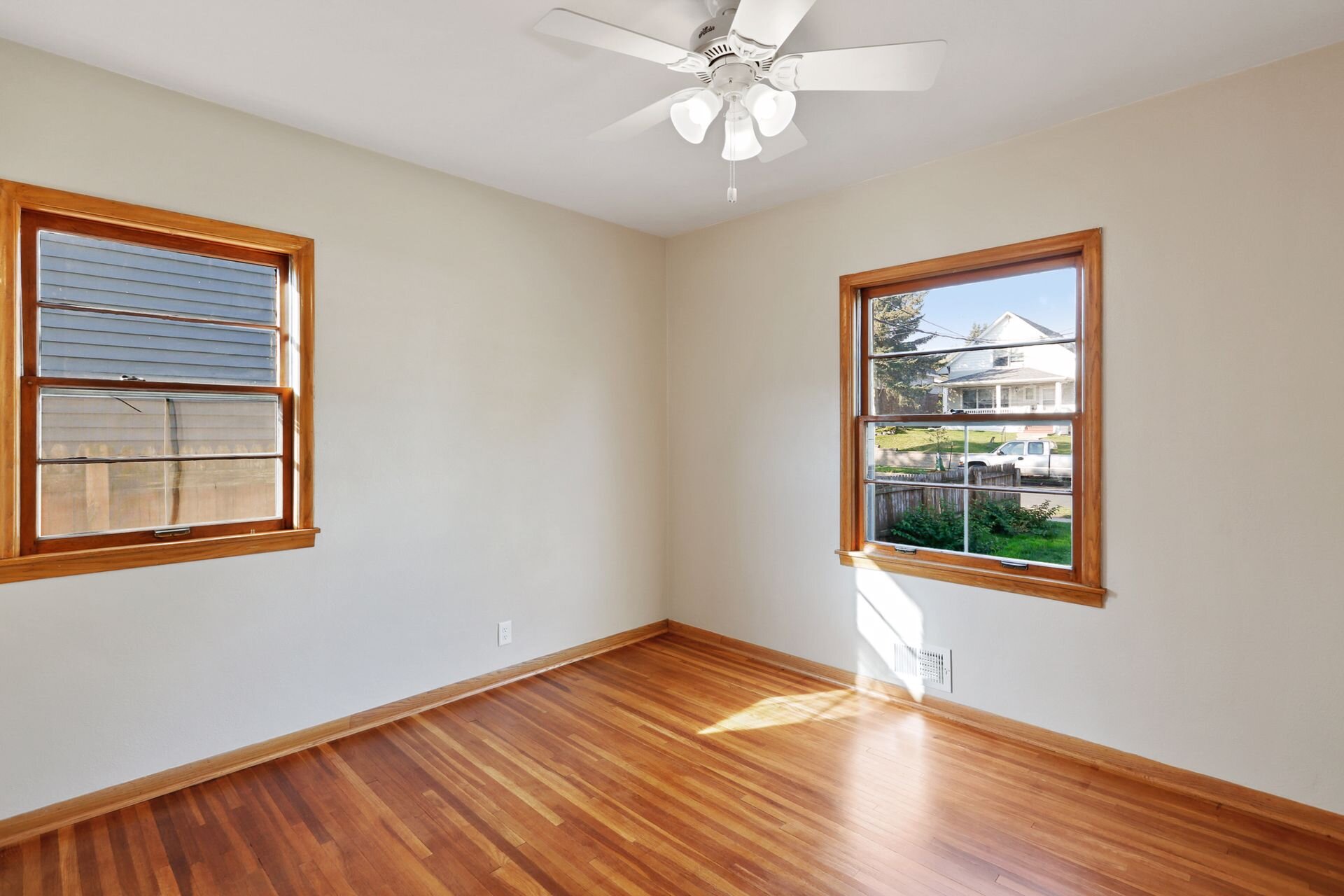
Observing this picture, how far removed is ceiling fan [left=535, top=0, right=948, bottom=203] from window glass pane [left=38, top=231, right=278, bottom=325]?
6.01ft

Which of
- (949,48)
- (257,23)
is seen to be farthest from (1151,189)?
(257,23)

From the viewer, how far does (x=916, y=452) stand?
3.41 m

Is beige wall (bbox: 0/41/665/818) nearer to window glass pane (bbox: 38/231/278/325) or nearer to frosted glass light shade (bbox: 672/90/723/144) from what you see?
window glass pane (bbox: 38/231/278/325)

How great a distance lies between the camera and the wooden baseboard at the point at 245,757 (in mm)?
2311

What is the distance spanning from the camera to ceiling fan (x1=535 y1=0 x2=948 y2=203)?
1713 millimetres

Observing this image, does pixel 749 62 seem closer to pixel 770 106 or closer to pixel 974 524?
pixel 770 106

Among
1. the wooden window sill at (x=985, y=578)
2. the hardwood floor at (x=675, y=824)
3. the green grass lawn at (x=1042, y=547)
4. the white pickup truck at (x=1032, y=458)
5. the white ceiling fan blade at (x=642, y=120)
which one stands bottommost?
A: the hardwood floor at (x=675, y=824)

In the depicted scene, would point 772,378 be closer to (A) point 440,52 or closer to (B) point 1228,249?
(B) point 1228,249

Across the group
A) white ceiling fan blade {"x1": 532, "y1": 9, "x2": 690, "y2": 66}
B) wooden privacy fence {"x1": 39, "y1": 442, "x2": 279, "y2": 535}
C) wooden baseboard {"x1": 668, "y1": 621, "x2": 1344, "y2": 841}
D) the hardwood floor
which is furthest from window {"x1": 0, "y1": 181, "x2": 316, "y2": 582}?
wooden baseboard {"x1": 668, "y1": 621, "x2": 1344, "y2": 841}

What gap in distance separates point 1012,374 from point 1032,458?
392mm

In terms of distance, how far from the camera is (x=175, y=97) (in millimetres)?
2574

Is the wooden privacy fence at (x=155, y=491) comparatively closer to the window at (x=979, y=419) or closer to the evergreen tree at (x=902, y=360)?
the window at (x=979, y=419)

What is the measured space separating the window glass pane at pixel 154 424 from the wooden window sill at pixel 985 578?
290 cm

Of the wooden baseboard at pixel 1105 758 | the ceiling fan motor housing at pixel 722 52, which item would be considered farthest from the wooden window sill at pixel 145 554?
the wooden baseboard at pixel 1105 758
